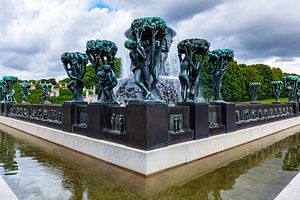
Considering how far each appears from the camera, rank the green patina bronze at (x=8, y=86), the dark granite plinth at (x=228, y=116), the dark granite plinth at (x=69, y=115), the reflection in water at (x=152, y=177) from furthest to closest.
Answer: the green patina bronze at (x=8, y=86) < the dark granite plinth at (x=69, y=115) < the dark granite plinth at (x=228, y=116) < the reflection in water at (x=152, y=177)

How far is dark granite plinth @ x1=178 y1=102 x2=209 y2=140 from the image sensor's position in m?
7.09

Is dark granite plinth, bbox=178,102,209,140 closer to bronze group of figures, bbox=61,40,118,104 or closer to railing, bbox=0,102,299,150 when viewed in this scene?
railing, bbox=0,102,299,150

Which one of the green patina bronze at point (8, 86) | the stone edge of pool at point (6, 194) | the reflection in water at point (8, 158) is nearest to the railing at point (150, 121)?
the reflection in water at point (8, 158)

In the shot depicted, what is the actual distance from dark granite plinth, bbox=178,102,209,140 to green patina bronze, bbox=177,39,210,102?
0.46m

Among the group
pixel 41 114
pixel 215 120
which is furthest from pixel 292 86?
pixel 41 114

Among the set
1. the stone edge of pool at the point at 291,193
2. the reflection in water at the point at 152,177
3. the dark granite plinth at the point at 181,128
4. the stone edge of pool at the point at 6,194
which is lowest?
the reflection in water at the point at 152,177

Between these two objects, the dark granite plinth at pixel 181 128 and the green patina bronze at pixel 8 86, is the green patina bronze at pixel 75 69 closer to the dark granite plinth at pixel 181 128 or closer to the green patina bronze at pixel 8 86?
the dark granite plinth at pixel 181 128

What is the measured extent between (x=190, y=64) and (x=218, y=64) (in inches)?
81.1

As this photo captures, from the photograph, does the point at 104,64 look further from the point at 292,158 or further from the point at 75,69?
the point at 292,158

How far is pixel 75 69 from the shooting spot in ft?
31.8

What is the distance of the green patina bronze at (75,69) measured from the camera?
31.2 feet

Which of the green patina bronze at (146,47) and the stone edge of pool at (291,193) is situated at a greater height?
the green patina bronze at (146,47)

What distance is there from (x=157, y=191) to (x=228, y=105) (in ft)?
16.8

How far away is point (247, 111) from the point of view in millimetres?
10305
